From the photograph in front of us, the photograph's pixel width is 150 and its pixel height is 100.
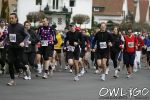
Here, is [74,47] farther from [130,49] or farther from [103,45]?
[130,49]

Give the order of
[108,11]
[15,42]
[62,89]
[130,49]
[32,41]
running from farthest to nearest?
[108,11], [130,49], [32,41], [15,42], [62,89]

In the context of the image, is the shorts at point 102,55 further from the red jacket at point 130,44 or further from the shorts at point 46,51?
the red jacket at point 130,44

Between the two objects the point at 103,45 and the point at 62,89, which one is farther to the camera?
the point at 103,45

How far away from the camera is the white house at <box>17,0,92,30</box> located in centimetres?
8706

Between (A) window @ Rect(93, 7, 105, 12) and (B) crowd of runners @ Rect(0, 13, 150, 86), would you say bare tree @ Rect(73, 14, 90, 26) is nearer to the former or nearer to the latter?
(A) window @ Rect(93, 7, 105, 12)

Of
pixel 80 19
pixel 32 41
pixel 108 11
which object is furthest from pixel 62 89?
pixel 108 11

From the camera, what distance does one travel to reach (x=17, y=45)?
16047mm

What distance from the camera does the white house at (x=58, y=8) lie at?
87.1 meters

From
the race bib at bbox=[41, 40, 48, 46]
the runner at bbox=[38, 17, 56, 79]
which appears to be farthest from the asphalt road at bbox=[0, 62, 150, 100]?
the race bib at bbox=[41, 40, 48, 46]

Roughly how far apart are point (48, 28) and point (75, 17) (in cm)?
6492

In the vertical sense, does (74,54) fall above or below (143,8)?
above

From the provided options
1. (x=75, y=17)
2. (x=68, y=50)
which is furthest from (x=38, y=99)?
(x=75, y=17)

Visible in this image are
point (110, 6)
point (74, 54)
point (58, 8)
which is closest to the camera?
point (74, 54)

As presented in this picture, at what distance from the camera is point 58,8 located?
89.2 m
